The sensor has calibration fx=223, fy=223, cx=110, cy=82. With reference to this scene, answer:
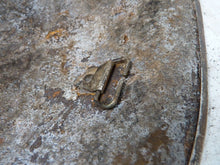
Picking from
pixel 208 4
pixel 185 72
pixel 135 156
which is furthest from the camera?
pixel 208 4

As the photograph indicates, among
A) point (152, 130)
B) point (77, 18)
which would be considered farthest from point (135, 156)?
point (77, 18)

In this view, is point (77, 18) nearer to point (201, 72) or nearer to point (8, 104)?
point (8, 104)

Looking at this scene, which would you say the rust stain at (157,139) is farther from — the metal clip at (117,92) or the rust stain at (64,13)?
the rust stain at (64,13)

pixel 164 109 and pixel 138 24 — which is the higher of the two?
pixel 138 24

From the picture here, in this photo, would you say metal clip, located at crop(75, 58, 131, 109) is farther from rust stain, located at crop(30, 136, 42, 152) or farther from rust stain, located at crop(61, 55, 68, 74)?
rust stain, located at crop(30, 136, 42, 152)

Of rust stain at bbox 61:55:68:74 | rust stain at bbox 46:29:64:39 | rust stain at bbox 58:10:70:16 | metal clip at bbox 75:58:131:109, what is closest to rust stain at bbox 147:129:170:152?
metal clip at bbox 75:58:131:109

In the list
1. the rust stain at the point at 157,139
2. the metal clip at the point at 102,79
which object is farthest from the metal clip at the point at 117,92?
the rust stain at the point at 157,139

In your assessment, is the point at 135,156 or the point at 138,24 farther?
the point at 138,24

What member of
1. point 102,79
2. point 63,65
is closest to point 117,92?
point 102,79
